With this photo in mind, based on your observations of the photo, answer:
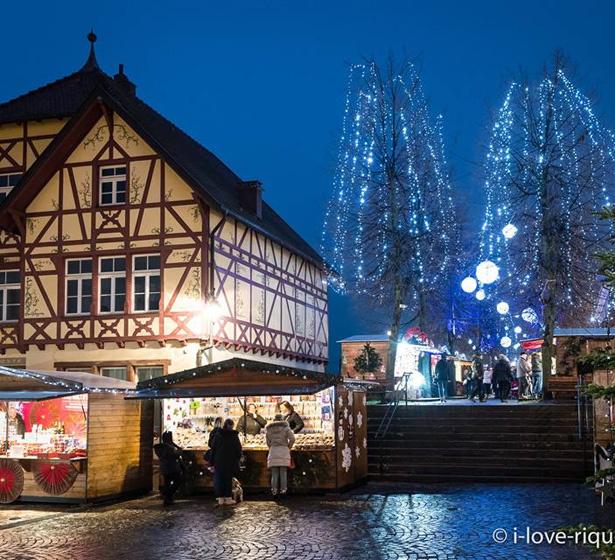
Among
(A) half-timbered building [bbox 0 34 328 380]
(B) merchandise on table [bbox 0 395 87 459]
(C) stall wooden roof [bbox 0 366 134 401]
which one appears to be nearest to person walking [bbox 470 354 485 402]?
(A) half-timbered building [bbox 0 34 328 380]

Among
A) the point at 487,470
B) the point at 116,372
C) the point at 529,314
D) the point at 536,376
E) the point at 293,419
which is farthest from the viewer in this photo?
the point at 529,314

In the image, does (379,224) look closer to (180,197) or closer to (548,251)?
(548,251)

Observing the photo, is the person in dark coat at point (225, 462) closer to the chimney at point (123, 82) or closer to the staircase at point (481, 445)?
the staircase at point (481, 445)

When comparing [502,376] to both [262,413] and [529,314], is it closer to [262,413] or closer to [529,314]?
[529,314]

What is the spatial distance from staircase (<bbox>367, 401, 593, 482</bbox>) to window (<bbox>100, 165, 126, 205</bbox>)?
9.80 meters

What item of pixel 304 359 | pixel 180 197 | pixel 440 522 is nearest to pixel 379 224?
pixel 304 359

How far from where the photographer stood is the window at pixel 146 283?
24594mm

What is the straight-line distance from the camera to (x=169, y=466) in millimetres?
16031

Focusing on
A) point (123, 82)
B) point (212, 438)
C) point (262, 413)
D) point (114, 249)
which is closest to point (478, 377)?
point (262, 413)

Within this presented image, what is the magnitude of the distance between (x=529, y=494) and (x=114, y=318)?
13186mm

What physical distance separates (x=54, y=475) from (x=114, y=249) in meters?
10.0

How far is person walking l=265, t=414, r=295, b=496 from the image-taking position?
52.6ft

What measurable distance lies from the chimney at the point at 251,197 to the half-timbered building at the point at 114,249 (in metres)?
2.00

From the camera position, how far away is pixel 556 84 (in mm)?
28859
